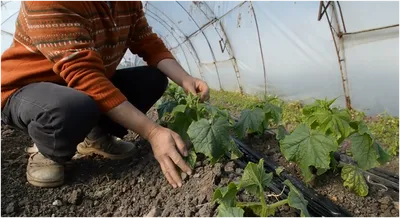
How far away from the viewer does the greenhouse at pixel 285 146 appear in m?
1.36

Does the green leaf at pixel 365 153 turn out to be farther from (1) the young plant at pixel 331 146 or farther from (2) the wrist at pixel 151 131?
(2) the wrist at pixel 151 131

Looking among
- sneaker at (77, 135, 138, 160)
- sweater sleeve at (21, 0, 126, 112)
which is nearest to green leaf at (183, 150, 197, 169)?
sweater sleeve at (21, 0, 126, 112)

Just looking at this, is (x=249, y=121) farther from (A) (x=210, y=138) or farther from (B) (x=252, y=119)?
(A) (x=210, y=138)

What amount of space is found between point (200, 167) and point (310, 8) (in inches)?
104

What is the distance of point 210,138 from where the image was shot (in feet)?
4.74

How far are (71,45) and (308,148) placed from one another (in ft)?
3.06

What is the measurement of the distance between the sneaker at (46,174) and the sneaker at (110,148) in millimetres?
269

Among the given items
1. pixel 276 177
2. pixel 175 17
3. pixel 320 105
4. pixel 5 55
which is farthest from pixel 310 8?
pixel 175 17

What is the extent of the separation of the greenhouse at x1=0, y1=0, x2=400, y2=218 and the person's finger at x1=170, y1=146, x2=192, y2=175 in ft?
0.13

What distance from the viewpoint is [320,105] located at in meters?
1.71

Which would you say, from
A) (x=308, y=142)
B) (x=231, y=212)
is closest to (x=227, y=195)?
(x=231, y=212)

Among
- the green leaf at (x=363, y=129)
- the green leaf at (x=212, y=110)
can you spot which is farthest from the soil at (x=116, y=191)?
the green leaf at (x=363, y=129)

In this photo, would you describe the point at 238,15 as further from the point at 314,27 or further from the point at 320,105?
the point at 320,105

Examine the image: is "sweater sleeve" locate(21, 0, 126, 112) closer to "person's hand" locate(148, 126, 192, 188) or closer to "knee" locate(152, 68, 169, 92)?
"person's hand" locate(148, 126, 192, 188)
